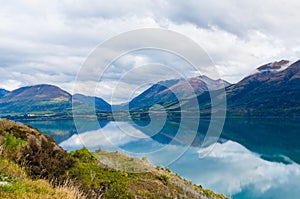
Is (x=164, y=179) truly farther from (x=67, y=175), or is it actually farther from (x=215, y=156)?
(x=215, y=156)

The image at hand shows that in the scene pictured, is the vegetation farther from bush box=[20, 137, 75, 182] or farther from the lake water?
the lake water

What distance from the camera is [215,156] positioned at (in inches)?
2304

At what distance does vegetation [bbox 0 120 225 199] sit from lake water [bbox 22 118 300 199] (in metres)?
1.03

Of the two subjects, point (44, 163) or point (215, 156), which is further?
point (215, 156)

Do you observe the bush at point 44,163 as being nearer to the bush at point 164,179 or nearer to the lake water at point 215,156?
the lake water at point 215,156

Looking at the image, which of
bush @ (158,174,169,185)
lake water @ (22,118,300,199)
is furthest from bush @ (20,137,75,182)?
bush @ (158,174,169,185)

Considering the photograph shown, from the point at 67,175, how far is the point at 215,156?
167 ft

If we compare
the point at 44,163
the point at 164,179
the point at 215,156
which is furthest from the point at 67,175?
the point at 215,156

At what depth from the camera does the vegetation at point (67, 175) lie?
23.7 feet

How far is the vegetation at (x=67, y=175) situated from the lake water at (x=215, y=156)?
1035mm

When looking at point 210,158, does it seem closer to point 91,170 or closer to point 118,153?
point 118,153

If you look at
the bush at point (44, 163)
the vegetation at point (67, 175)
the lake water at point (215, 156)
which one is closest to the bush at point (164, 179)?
the vegetation at point (67, 175)

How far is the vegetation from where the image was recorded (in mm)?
7219

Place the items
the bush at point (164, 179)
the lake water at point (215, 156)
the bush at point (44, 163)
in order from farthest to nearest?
the lake water at point (215, 156) → the bush at point (164, 179) → the bush at point (44, 163)
